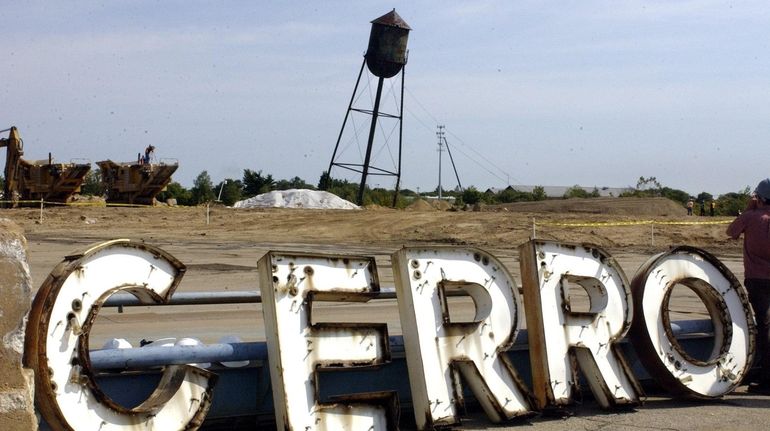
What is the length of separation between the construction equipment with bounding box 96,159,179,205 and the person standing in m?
38.4

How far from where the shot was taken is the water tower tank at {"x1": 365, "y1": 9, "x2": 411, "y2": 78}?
5100 centimetres

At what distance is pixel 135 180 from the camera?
4588 cm

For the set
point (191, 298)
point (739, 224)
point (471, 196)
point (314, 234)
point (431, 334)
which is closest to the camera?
point (431, 334)

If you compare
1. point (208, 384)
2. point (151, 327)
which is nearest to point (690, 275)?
point (208, 384)

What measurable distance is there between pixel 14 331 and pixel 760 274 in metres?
6.19

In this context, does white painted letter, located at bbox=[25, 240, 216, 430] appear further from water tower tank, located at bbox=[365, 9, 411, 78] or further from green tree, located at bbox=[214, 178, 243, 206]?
green tree, located at bbox=[214, 178, 243, 206]

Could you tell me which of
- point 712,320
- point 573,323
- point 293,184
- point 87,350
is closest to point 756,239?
point 712,320

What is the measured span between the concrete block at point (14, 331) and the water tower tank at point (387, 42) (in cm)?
4672

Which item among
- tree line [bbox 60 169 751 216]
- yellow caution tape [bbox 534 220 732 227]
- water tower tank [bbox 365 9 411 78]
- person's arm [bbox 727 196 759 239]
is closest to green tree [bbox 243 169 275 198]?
tree line [bbox 60 169 751 216]

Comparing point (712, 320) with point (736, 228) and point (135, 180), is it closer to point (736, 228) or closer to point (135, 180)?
point (736, 228)

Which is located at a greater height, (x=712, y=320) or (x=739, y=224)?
(x=739, y=224)

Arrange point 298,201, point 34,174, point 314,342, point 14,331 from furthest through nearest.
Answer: point 298,201
point 34,174
point 314,342
point 14,331

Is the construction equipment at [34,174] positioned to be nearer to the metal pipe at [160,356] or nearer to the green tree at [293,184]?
the green tree at [293,184]

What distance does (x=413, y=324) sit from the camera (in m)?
6.98
